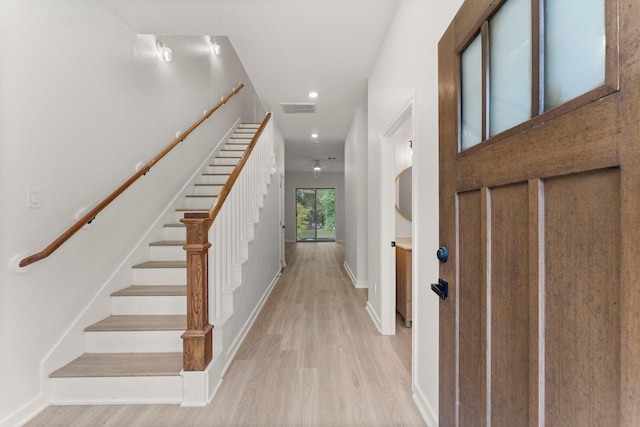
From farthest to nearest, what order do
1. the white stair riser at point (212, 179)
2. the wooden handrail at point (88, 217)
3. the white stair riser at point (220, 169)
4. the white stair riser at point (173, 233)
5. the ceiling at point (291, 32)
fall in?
1. the white stair riser at point (220, 169)
2. the white stair riser at point (212, 179)
3. the white stair riser at point (173, 233)
4. the ceiling at point (291, 32)
5. the wooden handrail at point (88, 217)

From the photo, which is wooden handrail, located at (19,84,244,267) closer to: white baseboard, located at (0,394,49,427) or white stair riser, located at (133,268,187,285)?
white stair riser, located at (133,268,187,285)

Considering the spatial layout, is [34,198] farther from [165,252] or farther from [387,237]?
[387,237]

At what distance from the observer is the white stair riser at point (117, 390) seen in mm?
1762

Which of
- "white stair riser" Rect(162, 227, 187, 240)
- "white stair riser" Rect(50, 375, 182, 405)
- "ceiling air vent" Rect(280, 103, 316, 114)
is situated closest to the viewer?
"white stair riser" Rect(50, 375, 182, 405)

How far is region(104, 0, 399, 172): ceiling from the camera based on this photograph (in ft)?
7.13

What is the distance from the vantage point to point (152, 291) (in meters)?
2.32

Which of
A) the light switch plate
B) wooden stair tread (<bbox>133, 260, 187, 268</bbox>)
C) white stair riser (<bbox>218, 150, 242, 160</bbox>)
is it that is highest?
white stair riser (<bbox>218, 150, 242, 160</bbox>)

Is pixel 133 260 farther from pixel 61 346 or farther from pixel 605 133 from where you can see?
pixel 605 133

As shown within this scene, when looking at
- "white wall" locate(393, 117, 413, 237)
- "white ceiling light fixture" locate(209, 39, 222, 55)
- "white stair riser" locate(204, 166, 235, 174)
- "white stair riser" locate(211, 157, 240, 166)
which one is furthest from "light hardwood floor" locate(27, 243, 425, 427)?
"white ceiling light fixture" locate(209, 39, 222, 55)

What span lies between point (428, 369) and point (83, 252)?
8.21 ft

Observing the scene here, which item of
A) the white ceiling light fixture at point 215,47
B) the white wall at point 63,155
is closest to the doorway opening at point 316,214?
the white ceiling light fixture at point 215,47

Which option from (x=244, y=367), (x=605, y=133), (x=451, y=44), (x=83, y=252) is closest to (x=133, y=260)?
(x=83, y=252)

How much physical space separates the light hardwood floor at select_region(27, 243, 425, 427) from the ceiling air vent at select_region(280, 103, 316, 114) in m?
3.10

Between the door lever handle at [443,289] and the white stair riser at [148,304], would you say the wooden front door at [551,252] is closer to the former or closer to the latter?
the door lever handle at [443,289]
